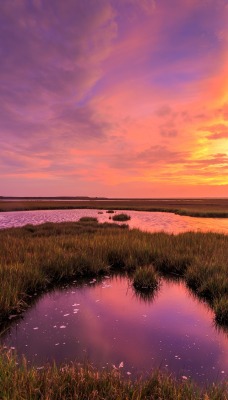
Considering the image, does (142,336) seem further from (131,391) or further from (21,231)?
(21,231)

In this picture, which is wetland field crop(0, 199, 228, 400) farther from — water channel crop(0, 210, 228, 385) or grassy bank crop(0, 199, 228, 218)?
grassy bank crop(0, 199, 228, 218)

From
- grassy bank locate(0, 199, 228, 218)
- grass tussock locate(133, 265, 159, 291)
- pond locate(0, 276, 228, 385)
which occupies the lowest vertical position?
pond locate(0, 276, 228, 385)

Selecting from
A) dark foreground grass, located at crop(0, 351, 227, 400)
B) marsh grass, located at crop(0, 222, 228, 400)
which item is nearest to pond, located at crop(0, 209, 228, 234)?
marsh grass, located at crop(0, 222, 228, 400)

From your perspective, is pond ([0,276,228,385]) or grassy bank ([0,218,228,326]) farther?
grassy bank ([0,218,228,326])

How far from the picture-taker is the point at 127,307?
7.79m

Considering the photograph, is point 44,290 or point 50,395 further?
point 44,290

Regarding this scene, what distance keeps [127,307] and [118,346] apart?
219cm

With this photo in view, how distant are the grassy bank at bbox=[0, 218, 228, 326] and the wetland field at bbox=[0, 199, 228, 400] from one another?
41 millimetres

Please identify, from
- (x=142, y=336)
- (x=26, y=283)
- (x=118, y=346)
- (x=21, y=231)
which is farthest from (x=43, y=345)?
(x=21, y=231)

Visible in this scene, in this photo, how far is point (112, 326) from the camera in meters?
6.55

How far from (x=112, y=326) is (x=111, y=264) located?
543 cm

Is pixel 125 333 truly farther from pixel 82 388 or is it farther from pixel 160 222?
pixel 160 222

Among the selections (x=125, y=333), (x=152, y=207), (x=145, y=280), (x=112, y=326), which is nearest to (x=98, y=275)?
(x=145, y=280)

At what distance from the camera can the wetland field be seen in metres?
3.89
